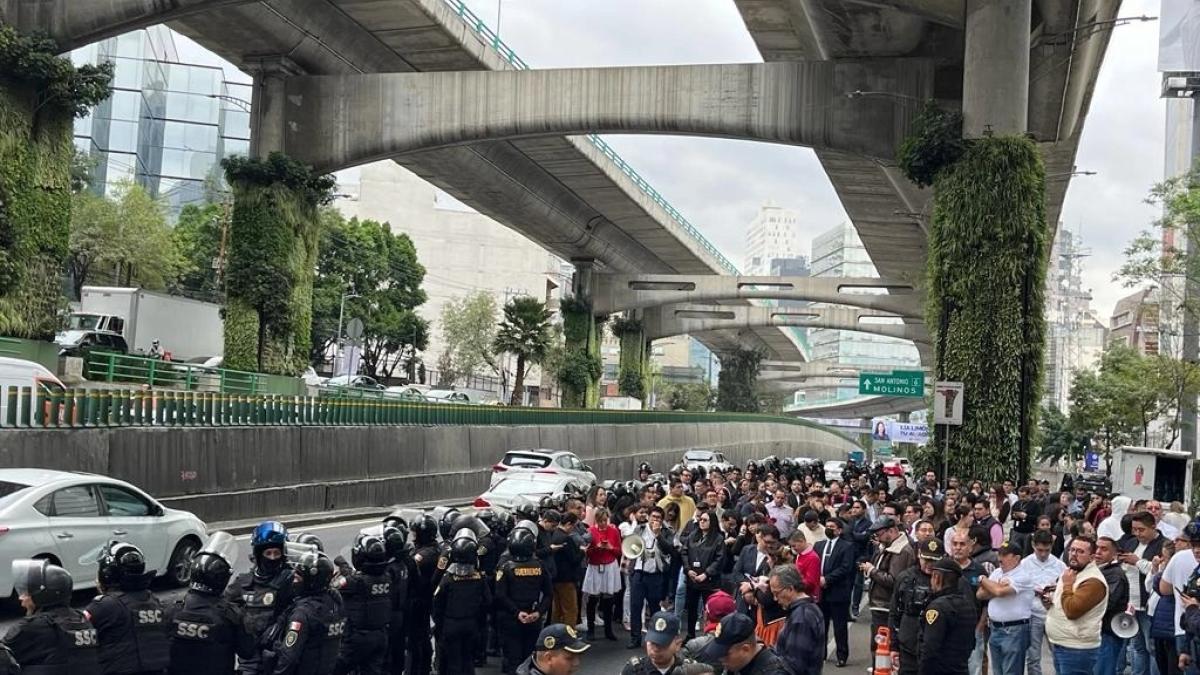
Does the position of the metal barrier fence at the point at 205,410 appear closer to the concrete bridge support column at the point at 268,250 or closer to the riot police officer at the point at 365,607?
the concrete bridge support column at the point at 268,250

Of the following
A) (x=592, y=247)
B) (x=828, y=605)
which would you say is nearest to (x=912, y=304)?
(x=592, y=247)

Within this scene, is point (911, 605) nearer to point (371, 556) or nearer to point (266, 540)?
point (371, 556)

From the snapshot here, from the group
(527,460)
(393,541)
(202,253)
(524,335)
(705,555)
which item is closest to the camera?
(393,541)

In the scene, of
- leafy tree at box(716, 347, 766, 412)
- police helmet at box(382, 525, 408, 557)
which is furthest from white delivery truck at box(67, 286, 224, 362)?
leafy tree at box(716, 347, 766, 412)

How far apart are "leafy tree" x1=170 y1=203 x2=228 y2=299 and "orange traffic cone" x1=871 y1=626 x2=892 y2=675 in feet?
205

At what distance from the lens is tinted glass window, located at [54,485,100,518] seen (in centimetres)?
1241

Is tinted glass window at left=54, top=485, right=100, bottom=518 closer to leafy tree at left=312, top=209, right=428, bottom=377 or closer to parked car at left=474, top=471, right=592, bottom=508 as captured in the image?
parked car at left=474, top=471, right=592, bottom=508

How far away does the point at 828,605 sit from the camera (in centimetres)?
1246

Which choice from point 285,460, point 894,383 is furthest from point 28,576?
point 894,383

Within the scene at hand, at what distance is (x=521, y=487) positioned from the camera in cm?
2225

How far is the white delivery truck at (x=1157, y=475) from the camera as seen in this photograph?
3181 cm

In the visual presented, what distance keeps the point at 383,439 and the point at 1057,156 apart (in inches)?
1165

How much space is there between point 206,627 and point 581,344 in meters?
59.4

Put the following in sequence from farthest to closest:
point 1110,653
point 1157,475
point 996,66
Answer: point 1157,475 < point 996,66 < point 1110,653
